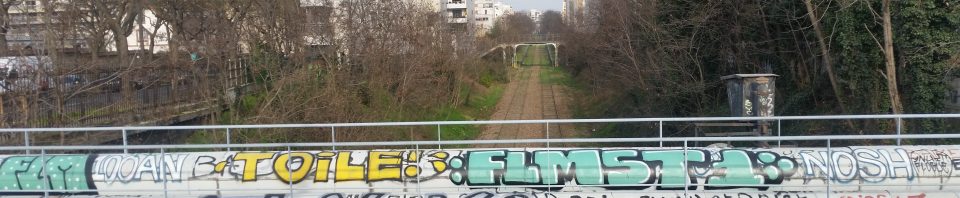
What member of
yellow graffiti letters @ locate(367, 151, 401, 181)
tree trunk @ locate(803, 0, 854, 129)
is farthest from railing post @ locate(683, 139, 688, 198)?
tree trunk @ locate(803, 0, 854, 129)

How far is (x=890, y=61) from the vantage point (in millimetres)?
16891

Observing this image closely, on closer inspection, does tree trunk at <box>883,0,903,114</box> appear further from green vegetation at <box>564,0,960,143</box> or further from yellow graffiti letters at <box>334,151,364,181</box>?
yellow graffiti letters at <box>334,151,364,181</box>

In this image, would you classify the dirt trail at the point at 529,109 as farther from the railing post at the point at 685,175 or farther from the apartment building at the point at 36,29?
the apartment building at the point at 36,29

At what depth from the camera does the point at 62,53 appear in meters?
19.1

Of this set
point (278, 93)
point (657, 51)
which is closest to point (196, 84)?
point (278, 93)

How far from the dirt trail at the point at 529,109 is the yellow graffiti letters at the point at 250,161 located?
1272 cm

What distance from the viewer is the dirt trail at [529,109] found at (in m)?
28.1

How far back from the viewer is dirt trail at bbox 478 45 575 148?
28.1 m

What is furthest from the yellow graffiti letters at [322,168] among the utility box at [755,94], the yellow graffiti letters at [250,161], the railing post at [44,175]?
the utility box at [755,94]

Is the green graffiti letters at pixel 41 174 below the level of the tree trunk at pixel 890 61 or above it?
below

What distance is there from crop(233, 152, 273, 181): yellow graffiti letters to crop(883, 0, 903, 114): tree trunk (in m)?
14.3

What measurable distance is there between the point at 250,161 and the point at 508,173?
3622mm

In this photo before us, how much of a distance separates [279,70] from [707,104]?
1475 centimetres

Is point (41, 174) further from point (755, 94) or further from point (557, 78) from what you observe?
point (557, 78)
